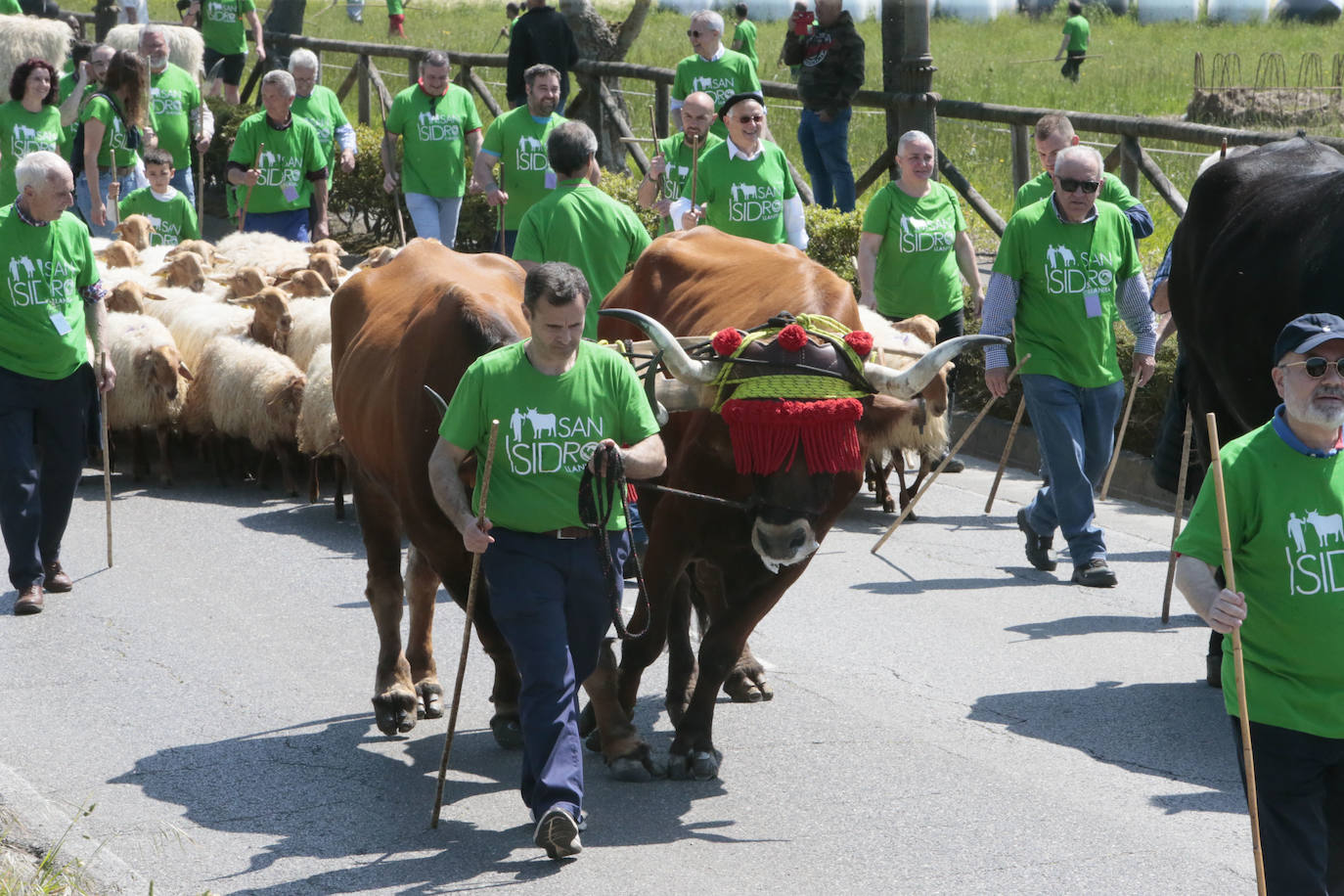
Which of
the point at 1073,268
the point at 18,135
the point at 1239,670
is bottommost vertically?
the point at 1239,670

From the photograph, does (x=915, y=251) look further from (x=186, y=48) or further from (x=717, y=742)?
(x=186, y=48)

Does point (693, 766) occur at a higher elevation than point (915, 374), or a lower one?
lower

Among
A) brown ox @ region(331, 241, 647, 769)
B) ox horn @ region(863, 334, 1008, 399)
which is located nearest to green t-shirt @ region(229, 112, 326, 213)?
brown ox @ region(331, 241, 647, 769)

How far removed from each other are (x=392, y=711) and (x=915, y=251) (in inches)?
228

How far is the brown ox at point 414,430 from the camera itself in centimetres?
670

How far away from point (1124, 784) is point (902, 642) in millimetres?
2033

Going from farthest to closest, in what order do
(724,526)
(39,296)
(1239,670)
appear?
1. (39,296)
2. (724,526)
3. (1239,670)

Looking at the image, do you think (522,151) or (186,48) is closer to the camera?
(522,151)

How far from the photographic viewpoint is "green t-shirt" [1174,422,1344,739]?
4562 millimetres

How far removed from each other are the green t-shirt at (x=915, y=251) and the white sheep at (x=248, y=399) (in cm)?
392

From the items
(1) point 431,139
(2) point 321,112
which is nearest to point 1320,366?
(1) point 431,139

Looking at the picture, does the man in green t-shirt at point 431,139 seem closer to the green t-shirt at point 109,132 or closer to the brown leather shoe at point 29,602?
the green t-shirt at point 109,132

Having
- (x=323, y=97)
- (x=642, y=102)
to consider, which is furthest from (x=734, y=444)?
(x=642, y=102)

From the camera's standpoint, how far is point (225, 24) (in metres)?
22.1
